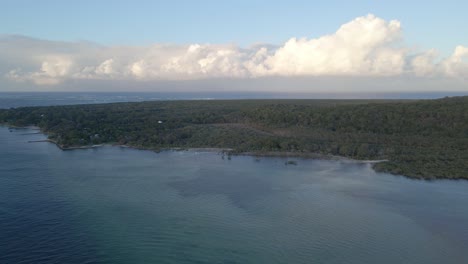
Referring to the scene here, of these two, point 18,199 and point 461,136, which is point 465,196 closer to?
point 461,136

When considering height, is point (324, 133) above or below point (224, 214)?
above

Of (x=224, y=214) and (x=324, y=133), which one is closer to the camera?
(x=224, y=214)

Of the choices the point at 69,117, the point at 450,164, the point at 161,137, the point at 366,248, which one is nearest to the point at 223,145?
the point at 161,137

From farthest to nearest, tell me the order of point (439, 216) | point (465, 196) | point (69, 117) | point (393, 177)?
point (69, 117) < point (393, 177) < point (465, 196) < point (439, 216)

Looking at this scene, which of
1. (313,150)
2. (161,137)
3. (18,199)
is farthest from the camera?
(161,137)

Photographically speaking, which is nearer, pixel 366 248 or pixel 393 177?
pixel 366 248
